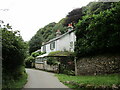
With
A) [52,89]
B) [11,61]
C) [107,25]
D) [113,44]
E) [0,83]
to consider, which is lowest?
[52,89]

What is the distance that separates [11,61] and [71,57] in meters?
13.4

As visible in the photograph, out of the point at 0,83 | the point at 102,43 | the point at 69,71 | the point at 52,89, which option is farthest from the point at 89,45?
the point at 0,83

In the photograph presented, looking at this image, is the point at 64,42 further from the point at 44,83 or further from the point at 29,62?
the point at 44,83

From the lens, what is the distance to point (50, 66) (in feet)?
93.5

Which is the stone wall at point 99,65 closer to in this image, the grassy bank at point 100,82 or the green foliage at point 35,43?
the grassy bank at point 100,82

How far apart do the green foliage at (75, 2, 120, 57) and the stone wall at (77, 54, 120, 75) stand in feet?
2.27

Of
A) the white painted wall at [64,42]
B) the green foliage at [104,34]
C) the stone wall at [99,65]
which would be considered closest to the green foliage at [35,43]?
the white painted wall at [64,42]

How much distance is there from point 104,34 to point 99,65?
330 centimetres

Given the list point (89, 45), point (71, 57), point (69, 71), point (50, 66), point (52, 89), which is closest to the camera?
point (52, 89)

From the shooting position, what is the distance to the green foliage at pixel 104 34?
13.7 metres

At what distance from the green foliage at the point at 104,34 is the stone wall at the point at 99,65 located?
69cm

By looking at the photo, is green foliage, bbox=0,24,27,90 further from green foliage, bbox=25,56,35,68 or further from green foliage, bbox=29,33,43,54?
green foliage, bbox=29,33,43,54

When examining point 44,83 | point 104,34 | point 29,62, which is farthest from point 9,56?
point 29,62

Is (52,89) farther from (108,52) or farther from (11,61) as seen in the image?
(108,52)
